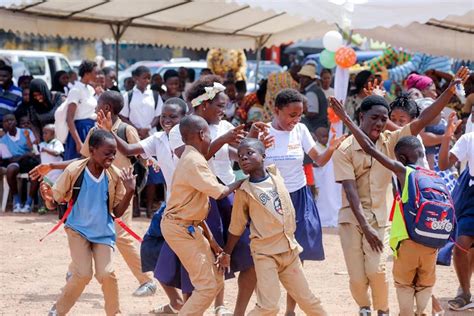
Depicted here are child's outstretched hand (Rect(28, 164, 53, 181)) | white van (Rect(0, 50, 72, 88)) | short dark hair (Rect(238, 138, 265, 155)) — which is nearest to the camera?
short dark hair (Rect(238, 138, 265, 155))

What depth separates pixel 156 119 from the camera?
39.2 ft

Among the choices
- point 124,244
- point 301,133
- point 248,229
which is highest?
point 301,133

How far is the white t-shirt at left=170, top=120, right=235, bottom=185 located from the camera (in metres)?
6.09

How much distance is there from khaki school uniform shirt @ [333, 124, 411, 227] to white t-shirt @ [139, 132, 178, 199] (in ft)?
3.96

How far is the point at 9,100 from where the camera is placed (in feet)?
43.3

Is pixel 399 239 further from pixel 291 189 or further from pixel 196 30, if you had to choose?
pixel 196 30

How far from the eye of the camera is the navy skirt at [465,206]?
23.1ft

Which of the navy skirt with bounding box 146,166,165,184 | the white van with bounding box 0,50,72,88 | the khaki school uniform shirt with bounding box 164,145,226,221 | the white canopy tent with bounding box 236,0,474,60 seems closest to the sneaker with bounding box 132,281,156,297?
the khaki school uniform shirt with bounding box 164,145,226,221

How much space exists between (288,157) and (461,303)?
2.02m

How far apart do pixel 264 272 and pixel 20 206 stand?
7484 mm

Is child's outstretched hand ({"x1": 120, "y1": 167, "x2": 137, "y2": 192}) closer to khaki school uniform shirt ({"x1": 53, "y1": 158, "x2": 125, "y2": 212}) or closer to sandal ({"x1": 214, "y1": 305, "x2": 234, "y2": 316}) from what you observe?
khaki school uniform shirt ({"x1": 53, "y1": 158, "x2": 125, "y2": 212})

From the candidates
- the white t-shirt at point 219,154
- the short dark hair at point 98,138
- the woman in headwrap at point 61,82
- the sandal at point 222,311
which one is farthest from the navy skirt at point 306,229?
the woman in headwrap at point 61,82

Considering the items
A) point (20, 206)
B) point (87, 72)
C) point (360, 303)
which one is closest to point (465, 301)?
point (360, 303)

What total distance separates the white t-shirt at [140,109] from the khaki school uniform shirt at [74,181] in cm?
569
